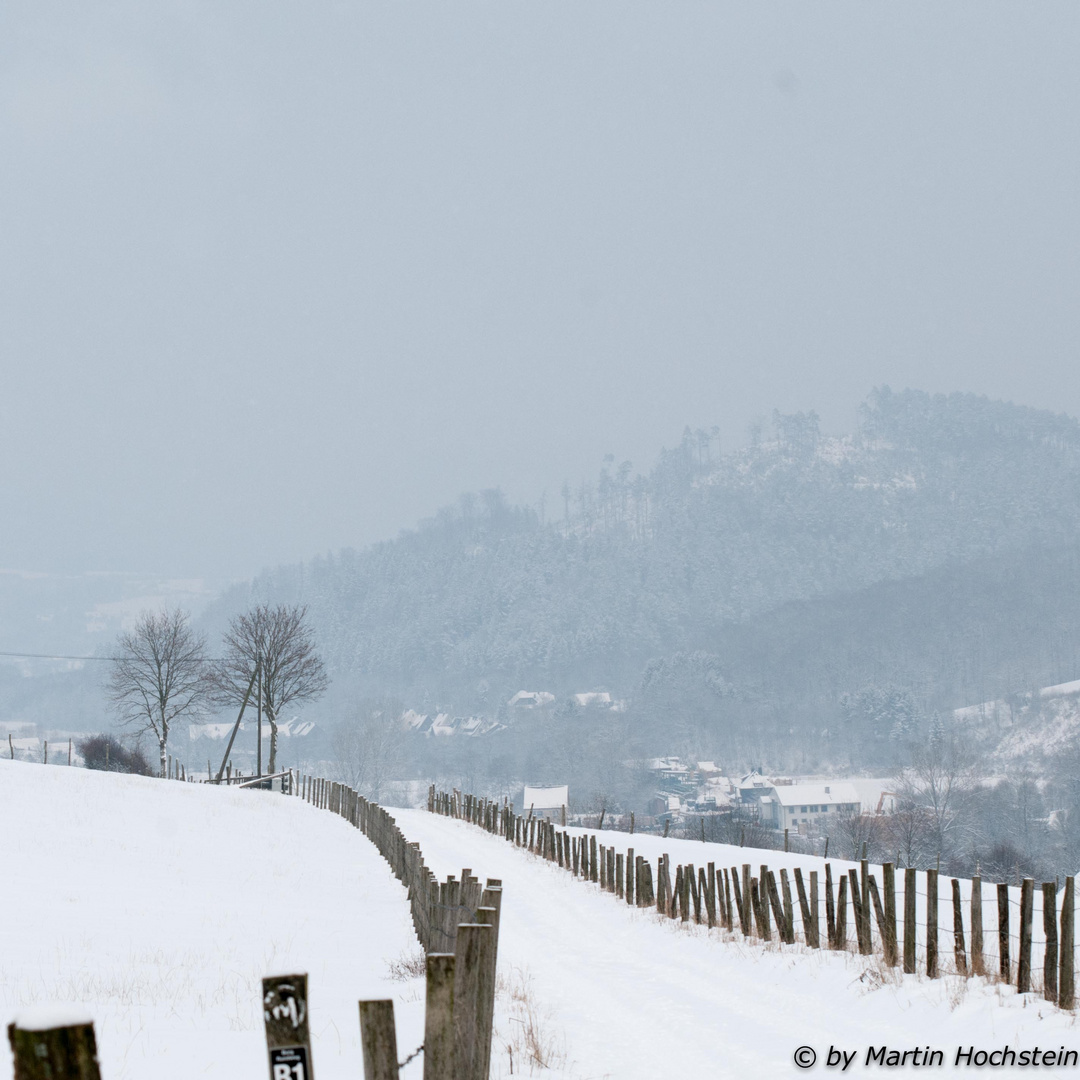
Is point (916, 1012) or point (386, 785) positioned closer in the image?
point (916, 1012)

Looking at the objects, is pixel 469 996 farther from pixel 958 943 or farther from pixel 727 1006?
pixel 958 943

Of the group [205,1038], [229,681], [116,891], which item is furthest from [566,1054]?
[229,681]

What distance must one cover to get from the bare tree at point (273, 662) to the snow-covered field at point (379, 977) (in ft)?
127

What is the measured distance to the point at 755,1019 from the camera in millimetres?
10203

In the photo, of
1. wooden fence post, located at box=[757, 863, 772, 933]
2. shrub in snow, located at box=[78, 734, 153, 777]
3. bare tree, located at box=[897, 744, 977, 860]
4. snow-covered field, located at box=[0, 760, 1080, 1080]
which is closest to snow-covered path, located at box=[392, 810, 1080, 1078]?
snow-covered field, located at box=[0, 760, 1080, 1080]

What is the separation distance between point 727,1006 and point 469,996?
5.89m

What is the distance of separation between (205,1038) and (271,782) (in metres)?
53.5

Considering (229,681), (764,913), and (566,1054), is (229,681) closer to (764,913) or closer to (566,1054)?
(764,913)

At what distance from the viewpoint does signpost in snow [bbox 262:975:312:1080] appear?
3.49 meters

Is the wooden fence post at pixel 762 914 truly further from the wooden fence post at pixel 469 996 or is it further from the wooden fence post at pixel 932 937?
the wooden fence post at pixel 469 996

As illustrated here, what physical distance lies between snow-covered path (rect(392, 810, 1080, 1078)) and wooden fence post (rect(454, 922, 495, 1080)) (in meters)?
2.13

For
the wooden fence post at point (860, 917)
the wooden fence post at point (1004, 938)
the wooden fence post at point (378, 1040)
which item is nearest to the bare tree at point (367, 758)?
the wooden fence post at point (860, 917)

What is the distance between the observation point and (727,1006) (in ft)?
35.6

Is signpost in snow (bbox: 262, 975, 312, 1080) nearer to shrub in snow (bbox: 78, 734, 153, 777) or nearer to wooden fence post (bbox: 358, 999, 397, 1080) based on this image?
wooden fence post (bbox: 358, 999, 397, 1080)
